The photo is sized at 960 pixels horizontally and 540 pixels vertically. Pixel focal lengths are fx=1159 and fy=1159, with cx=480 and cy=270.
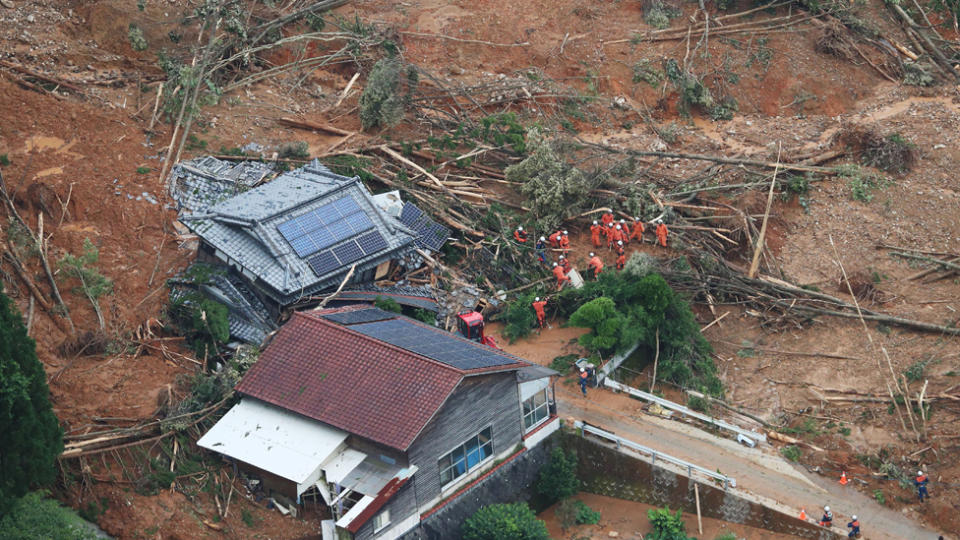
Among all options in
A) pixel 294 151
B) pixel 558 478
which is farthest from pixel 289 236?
pixel 558 478

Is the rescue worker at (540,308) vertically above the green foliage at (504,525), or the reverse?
the rescue worker at (540,308)

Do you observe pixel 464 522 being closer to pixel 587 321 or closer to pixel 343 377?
pixel 343 377

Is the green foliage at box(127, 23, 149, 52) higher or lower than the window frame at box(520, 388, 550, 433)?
higher

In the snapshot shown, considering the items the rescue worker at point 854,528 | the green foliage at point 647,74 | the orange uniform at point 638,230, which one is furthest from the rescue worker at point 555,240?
the rescue worker at point 854,528

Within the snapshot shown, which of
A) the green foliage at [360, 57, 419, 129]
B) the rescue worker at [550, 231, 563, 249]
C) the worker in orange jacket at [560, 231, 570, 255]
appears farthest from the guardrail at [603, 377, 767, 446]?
the green foliage at [360, 57, 419, 129]

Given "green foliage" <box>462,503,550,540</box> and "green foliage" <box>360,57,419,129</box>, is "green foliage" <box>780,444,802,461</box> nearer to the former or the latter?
"green foliage" <box>462,503,550,540</box>

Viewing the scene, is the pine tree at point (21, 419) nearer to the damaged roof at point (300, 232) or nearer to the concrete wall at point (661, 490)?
the damaged roof at point (300, 232)
